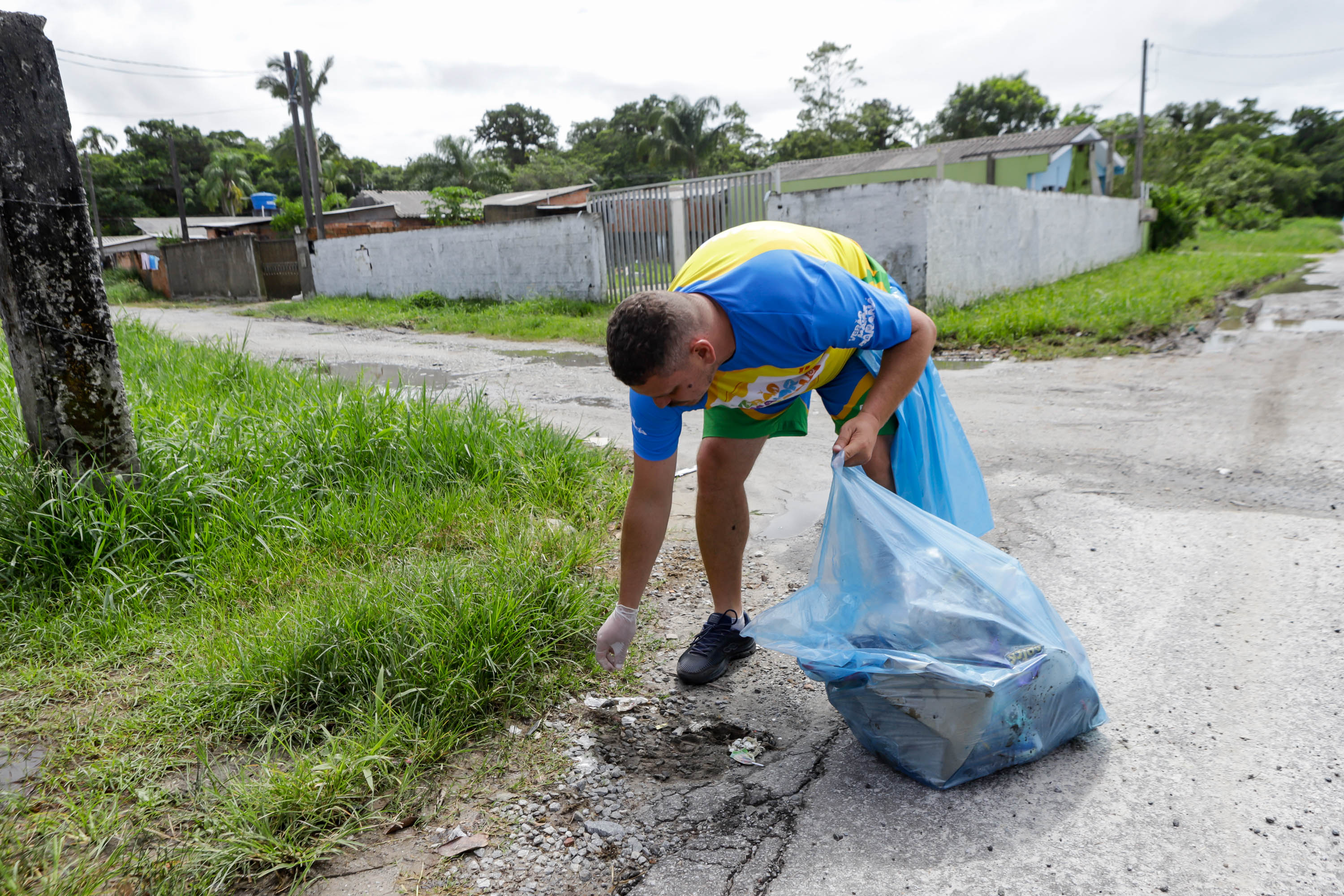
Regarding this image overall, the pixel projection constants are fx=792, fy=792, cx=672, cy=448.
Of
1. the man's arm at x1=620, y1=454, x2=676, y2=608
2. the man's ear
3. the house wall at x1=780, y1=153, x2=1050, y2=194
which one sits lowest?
the man's arm at x1=620, y1=454, x2=676, y2=608

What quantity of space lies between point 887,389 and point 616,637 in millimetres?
884

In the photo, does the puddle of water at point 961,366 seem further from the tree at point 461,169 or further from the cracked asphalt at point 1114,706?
the tree at point 461,169

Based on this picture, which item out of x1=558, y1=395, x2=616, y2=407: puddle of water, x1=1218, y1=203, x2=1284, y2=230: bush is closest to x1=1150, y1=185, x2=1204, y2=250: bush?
x1=1218, y1=203, x2=1284, y2=230: bush

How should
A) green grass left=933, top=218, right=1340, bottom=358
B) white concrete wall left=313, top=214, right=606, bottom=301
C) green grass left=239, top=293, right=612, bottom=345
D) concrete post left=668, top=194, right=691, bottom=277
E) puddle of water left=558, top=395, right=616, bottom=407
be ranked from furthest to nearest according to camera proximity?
white concrete wall left=313, top=214, right=606, bottom=301 < concrete post left=668, top=194, right=691, bottom=277 < green grass left=239, top=293, right=612, bottom=345 < green grass left=933, top=218, right=1340, bottom=358 < puddle of water left=558, top=395, right=616, bottom=407

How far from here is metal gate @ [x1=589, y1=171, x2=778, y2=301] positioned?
412 inches

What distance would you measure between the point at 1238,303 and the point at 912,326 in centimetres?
1132

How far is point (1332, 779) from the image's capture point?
1.60 m

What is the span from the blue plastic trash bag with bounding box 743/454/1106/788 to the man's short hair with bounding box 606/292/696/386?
510mm

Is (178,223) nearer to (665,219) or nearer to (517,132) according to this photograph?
(517,132)

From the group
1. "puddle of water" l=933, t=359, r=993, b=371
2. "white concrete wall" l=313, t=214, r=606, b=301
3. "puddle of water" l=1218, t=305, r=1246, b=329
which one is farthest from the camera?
"white concrete wall" l=313, t=214, r=606, b=301

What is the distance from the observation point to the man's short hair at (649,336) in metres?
1.52

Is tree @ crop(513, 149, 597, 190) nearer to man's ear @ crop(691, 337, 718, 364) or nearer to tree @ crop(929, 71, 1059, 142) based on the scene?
tree @ crop(929, 71, 1059, 142)

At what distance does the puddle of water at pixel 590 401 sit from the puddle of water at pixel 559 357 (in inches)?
63.8

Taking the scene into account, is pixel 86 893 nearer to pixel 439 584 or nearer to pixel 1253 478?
pixel 439 584
